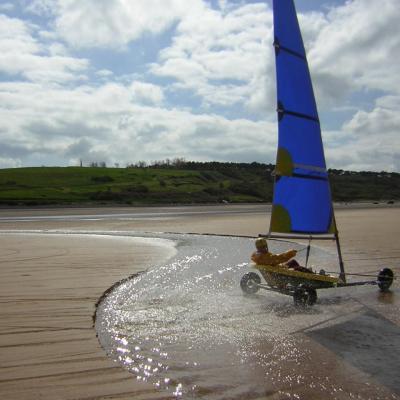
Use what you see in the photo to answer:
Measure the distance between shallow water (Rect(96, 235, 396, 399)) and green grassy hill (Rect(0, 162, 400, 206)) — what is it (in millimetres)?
49090

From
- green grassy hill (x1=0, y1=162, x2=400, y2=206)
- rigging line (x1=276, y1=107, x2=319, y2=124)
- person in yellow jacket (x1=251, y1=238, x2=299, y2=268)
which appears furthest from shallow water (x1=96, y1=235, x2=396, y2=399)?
green grassy hill (x1=0, y1=162, x2=400, y2=206)

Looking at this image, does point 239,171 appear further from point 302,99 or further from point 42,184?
point 302,99

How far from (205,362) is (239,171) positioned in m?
112

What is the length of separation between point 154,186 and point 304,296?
67.9m

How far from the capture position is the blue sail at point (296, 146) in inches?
400

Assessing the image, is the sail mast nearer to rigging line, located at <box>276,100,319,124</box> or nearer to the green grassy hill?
rigging line, located at <box>276,100,319,124</box>

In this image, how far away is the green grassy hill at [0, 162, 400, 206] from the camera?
63.5 metres

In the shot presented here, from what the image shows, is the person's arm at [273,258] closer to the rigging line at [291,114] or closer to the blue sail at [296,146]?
the blue sail at [296,146]

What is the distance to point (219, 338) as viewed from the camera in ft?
21.8

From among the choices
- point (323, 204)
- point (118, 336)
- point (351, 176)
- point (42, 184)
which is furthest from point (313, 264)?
point (351, 176)

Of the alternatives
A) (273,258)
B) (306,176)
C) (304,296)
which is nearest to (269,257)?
(273,258)

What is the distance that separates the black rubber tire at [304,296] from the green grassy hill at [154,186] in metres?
50.4

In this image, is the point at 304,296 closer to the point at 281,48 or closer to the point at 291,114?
the point at 291,114

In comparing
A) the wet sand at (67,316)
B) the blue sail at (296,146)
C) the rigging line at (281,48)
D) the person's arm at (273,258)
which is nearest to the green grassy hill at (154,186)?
the wet sand at (67,316)
